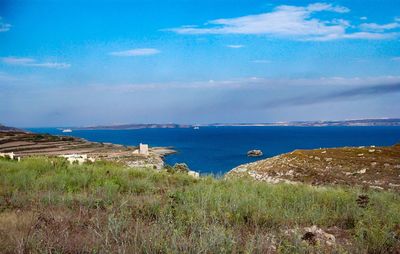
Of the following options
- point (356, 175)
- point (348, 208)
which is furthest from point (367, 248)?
point (356, 175)

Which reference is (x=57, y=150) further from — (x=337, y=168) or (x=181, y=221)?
(x=181, y=221)

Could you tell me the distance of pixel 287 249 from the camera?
15.5 feet

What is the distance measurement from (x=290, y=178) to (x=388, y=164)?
497cm

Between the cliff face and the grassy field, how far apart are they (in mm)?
7037

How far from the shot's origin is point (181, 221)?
20.3 feet

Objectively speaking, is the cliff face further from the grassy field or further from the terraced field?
the terraced field

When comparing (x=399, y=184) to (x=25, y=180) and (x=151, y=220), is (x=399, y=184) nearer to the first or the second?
(x=151, y=220)

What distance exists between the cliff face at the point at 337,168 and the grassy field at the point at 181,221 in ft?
23.1

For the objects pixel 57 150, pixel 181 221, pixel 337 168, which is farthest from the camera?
pixel 57 150

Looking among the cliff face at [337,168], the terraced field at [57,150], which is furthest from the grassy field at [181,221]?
the terraced field at [57,150]

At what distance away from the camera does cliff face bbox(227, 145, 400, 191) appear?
16547 millimetres

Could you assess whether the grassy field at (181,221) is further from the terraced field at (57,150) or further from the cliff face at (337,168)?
the terraced field at (57,150)

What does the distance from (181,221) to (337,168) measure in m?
15.4

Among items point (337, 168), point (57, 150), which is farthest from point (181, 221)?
point (57, 150)
